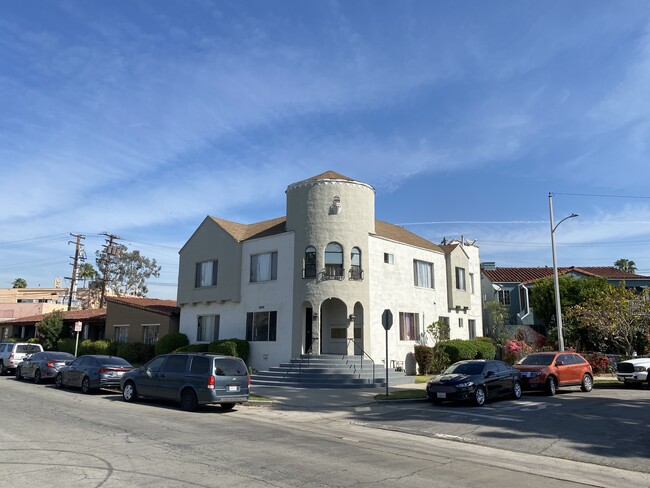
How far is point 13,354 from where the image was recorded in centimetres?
2691

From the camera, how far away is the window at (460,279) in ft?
→ 109

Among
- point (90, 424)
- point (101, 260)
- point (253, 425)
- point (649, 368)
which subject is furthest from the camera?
point (101, 260)

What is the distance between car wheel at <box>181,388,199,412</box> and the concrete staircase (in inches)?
Answer: 290

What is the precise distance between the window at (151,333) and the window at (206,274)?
16.4 ft

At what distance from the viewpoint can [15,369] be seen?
89.5 ft

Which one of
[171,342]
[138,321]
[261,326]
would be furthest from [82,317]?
[261,326]

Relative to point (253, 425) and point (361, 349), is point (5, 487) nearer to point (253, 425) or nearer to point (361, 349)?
point (253, 425)

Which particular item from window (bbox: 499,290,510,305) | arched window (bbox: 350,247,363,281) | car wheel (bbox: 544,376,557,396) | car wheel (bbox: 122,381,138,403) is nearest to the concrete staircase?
arched window (bbox: 350,247,363,281)

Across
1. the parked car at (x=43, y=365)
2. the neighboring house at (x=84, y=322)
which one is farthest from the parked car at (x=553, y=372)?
the neighboring house at (x=84, y=322)

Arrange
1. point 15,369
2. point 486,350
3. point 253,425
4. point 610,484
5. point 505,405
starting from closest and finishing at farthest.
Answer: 1. point 610,484
2. point 253,425
3. point 505,405
4. point 15,369
5. point 486,350

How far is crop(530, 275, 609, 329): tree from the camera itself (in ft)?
115

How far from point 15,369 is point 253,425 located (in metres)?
20.7

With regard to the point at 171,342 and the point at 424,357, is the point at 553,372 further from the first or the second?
the point at 171,342

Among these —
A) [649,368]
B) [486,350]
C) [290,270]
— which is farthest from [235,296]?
[649,368]
